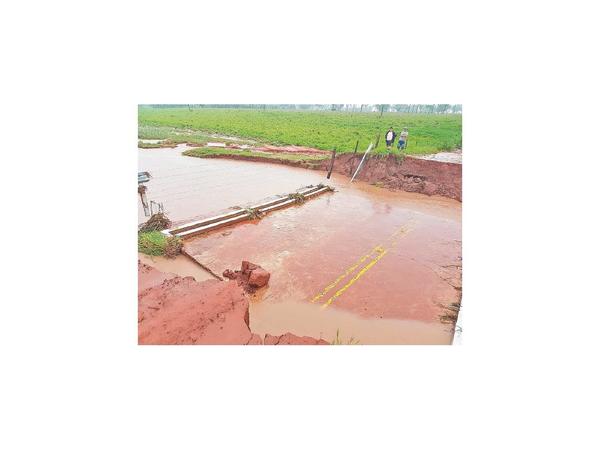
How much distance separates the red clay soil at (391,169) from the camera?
6589 mm

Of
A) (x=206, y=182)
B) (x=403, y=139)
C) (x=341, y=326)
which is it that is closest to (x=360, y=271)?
(x=341, y=326)

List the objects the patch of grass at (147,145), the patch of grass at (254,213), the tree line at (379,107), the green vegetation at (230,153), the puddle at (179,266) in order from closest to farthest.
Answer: the tree line at (379,107) < the patch of grass at (147,145) < the puddle at (179,266) < the patch of grass at (254,213) < the green vegetation at (230,153)

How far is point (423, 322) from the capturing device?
398cm

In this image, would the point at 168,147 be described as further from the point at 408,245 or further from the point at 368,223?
the point at 408,245

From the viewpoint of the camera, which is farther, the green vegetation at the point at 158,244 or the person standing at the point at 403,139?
the person standing at the point at 403,139

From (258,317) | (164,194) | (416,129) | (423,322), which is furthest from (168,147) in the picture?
(423,322)

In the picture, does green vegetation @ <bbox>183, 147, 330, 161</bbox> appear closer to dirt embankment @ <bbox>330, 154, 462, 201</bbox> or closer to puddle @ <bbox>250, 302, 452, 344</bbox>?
dirt embankment @ <bbox>330, 154, 462, 201</bbox>

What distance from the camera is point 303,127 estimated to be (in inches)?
248

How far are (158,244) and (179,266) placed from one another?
52 centimetres

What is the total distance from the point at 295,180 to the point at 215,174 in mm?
1802

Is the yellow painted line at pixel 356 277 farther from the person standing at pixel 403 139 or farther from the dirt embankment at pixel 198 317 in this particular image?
the person standing at pixel 403 139

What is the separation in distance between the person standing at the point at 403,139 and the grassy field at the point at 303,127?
0.08 metres

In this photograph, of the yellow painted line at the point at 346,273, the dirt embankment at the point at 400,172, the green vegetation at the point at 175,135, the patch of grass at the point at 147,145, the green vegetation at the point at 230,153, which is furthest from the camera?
the green vegetation at the point at 230,153

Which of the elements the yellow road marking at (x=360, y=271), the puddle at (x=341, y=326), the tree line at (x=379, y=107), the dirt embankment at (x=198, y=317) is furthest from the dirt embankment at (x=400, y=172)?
the dirt embankment at (x=198, y=317)
